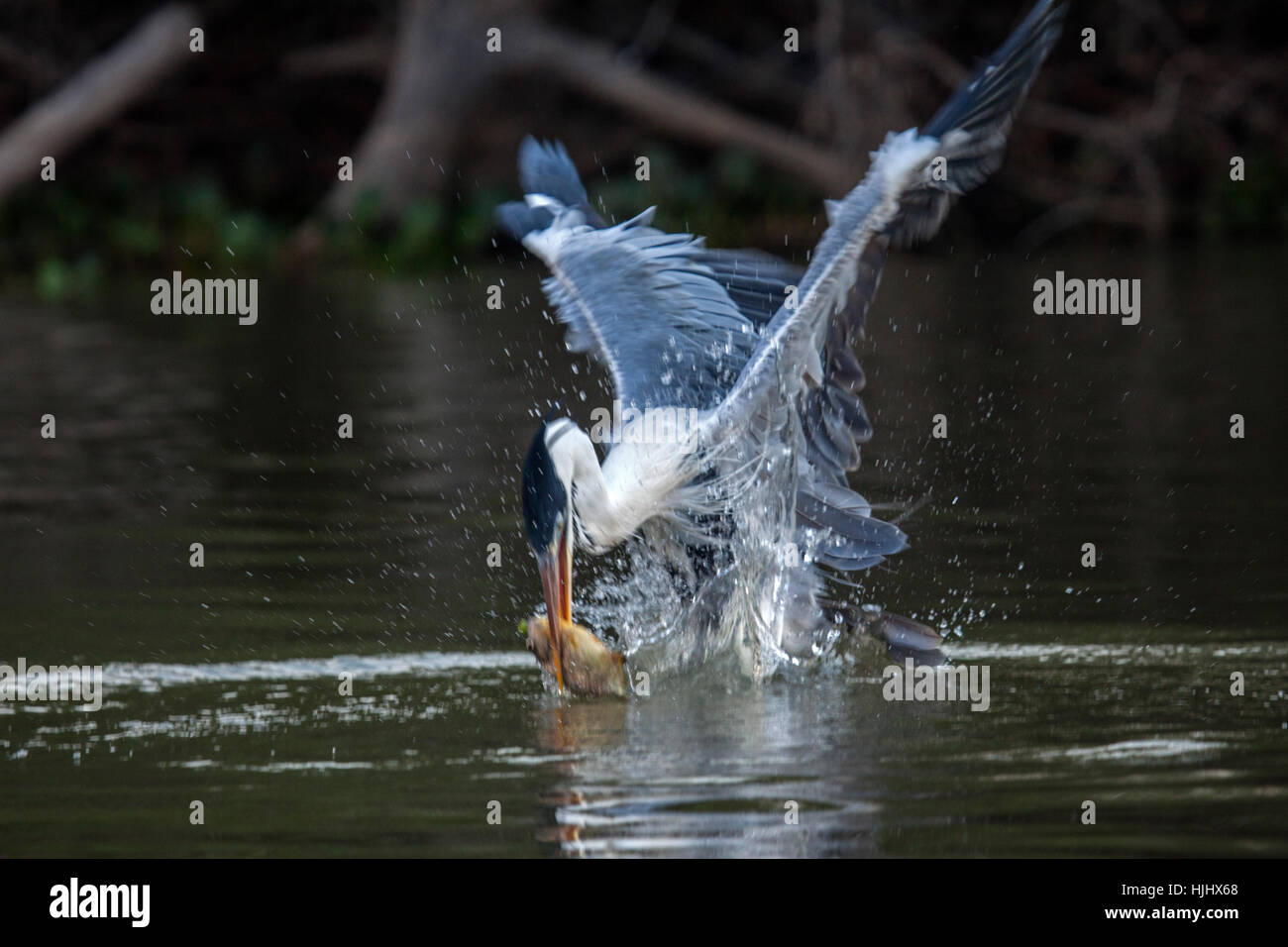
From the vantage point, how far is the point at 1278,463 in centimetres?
1074

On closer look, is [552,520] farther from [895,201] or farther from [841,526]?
[895,201]

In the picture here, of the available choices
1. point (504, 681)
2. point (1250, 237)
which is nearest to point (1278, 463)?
point (504, 681)

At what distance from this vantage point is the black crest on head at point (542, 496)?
22.1 ft

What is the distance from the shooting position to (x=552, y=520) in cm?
677

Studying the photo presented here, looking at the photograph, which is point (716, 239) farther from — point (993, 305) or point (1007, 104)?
point (1007, 104)

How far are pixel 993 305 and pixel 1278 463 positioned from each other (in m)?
7.50

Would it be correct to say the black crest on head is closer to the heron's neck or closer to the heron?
the heron

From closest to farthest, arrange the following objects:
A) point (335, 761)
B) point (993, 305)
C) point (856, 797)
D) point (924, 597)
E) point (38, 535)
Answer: point (856, 797)
point (335, 761)
point (924, 597)
point (38, 535)
point (993, 305)

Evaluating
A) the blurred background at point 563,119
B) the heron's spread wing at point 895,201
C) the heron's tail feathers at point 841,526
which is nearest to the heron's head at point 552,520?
the heron's spread wing at point 895,201

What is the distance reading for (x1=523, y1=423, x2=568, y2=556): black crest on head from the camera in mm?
6746

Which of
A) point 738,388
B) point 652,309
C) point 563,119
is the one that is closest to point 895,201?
point 738,388

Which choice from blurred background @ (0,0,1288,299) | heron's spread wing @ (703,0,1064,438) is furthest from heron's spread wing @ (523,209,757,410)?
blurred background @ (0,0,1288,299)

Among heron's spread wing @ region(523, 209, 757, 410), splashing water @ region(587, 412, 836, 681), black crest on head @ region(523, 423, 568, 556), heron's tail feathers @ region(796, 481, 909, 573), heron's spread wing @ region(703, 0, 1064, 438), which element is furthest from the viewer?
heron's spread wing @ region(523, 209, 757, 410)

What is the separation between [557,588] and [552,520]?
0.22 m
